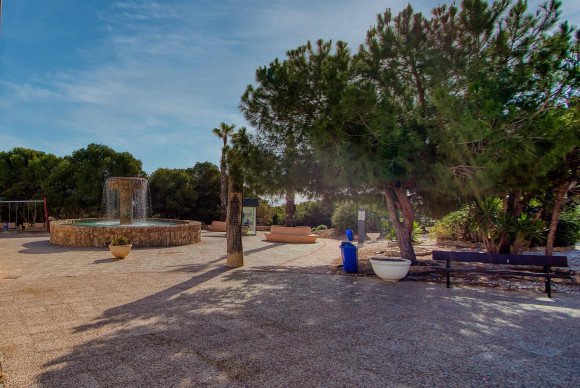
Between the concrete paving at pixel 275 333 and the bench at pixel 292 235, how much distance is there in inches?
407

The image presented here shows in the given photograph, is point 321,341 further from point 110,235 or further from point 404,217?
point 110,235

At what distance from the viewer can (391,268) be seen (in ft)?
27.4

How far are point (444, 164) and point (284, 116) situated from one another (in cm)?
401

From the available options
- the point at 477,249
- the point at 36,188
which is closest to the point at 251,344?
the point at 477,249

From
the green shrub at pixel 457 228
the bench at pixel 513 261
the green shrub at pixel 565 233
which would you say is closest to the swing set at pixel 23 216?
the green shrub at pixel 457 228

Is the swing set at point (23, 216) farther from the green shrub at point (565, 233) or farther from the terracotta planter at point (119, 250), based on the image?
the green shrub at point (565, 233)

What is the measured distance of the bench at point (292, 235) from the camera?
19000 mm

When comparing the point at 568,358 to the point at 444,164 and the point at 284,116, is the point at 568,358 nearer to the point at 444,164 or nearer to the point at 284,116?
the point at 444,164

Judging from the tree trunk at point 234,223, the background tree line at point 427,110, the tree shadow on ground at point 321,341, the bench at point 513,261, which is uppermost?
the background tree line at point 427,110

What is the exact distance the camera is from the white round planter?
8336 millimetres

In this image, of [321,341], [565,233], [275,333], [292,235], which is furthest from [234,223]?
[565,233]

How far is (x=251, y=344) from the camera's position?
13.8ft

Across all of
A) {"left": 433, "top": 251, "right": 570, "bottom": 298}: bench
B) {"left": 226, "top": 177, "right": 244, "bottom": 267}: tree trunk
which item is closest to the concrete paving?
{"left": 433, "top": 251, "right": 570, "bottom": 298}: bench

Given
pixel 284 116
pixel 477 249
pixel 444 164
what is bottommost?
pixel 477 249
